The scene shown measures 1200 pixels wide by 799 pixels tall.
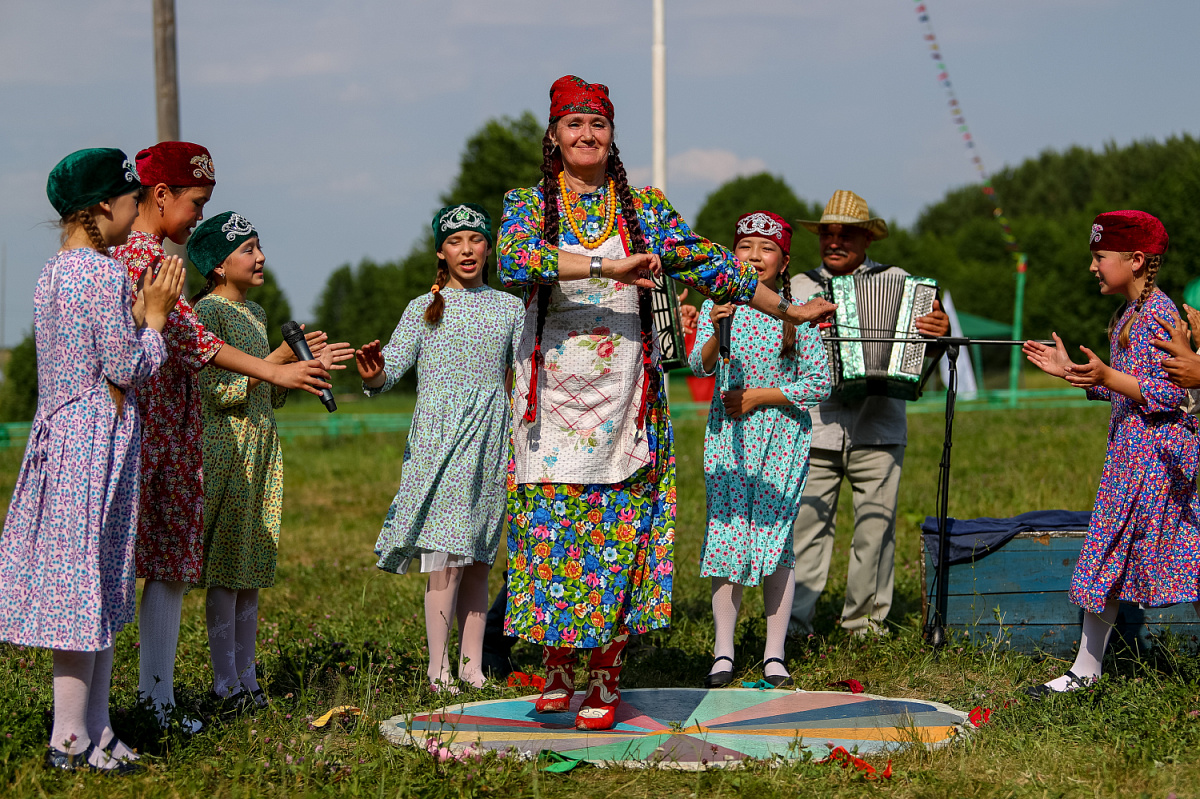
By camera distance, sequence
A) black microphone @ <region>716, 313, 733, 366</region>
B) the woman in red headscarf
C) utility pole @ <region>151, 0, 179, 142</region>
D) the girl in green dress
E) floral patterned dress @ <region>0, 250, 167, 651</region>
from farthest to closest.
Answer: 1. utility pole @ <region>151, 0, 179, 142</region>
2. black microphone @ <region>716, 313, 733, 366</region>
3. the girl in green dress
4. the woman in red headscarf
5. floral patterned dress @ <region>0, 250, 167, 651</region>

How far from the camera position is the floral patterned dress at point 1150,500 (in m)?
4.50

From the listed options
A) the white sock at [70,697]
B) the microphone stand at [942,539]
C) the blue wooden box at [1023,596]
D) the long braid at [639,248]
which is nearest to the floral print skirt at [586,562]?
the long braid at [639,248]

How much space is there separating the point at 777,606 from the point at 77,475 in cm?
314

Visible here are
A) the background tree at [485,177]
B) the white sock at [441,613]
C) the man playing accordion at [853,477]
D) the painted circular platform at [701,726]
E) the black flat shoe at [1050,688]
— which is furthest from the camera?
the background tree at [485,177]

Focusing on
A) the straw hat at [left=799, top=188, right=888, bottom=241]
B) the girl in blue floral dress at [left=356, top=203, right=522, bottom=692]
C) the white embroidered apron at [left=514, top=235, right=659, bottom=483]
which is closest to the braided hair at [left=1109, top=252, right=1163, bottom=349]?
the straw hat at [left=799, top=188, right=888, bottom=241]

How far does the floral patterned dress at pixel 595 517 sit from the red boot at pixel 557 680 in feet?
0.72

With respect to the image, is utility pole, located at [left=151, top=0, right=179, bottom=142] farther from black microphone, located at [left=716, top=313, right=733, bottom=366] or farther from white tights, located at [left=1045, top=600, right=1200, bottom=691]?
white tights, located at [left=1045, top=600, right=1200, bottom=691]

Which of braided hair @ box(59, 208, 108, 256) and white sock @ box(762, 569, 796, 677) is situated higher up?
braided hair @ box(59, 208, 108, 256)

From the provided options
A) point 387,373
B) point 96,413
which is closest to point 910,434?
point 387,373

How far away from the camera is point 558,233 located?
13.5ft

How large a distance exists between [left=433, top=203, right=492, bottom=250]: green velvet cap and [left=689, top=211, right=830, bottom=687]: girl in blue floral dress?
3.73 feet

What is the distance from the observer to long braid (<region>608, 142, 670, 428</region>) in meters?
4.11

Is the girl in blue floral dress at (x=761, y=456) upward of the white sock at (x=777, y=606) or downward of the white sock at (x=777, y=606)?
upward

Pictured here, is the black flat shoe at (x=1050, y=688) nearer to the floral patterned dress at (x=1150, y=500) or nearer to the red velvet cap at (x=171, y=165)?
the floral patterned dress at (x=1150, y=500)
